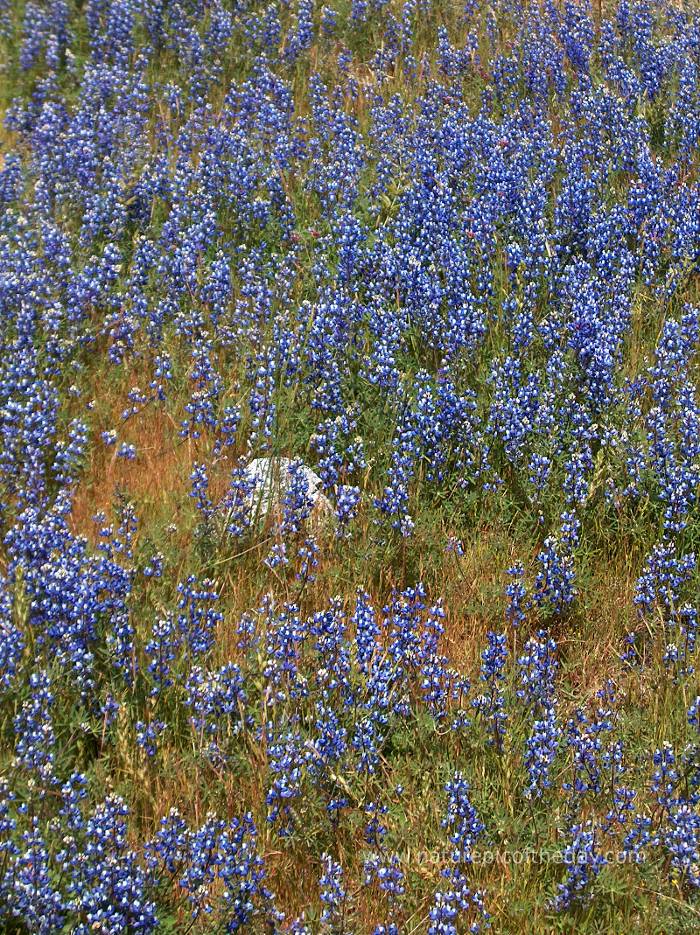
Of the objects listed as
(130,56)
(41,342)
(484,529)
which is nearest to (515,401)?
(484,529)

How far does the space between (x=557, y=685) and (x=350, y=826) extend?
37.8 inches

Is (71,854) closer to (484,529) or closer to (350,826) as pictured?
(350,826)

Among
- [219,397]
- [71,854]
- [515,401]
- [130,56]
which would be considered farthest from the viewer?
[130,56]

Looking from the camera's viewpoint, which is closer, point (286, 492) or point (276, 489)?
point (286, 492)

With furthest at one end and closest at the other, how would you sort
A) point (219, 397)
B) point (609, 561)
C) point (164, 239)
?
point (164, 239) < point (219, 397) < point (609, 561)

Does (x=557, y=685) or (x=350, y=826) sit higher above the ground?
(x=557, y=685)

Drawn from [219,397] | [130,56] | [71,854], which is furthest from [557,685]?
[130,56]

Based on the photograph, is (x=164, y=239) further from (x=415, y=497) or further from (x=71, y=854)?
(x=71, y=854)

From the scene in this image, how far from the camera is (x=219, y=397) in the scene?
16.1 feet

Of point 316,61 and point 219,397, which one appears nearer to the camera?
point 219,397

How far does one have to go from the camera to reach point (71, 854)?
2.93 meters

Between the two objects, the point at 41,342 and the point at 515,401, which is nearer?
the point at 515,401

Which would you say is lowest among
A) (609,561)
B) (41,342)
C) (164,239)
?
(609,561)

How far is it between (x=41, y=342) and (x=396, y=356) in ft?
5.71
